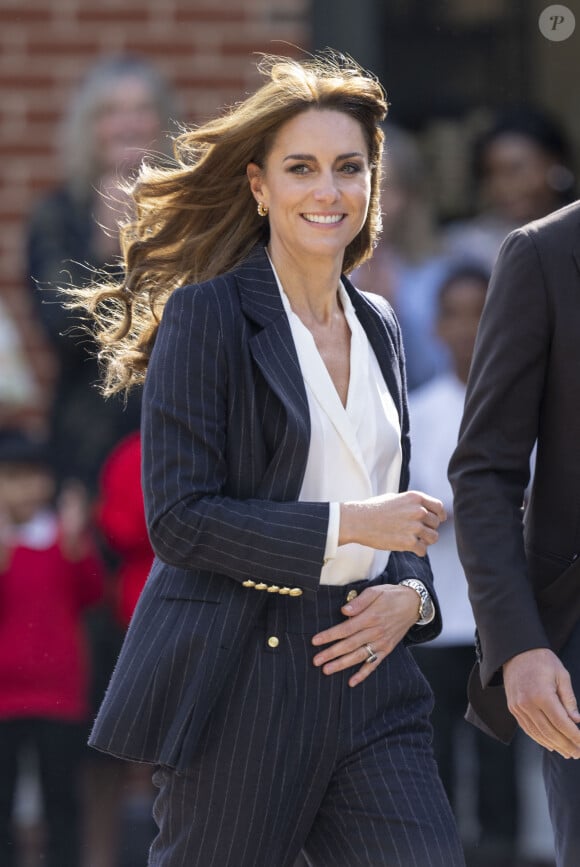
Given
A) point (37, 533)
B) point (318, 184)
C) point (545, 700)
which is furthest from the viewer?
point (37, 533)

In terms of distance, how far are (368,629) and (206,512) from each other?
0.37 m

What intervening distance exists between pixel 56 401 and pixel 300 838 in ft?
9.16

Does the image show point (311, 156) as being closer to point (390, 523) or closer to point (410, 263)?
point (390, 523)


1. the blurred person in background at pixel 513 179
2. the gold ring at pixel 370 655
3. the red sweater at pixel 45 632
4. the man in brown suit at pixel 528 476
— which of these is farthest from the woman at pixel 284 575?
the blurred person in background at pixel 513 179

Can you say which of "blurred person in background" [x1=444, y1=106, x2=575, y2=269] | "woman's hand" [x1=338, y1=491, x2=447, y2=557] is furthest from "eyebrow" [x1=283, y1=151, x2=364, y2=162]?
"blurred person in background" [x1=444, y1=106, x2=575, y2=269]

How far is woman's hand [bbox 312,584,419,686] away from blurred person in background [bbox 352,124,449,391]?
2231mm

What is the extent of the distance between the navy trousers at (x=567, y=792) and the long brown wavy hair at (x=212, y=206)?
3.13ft

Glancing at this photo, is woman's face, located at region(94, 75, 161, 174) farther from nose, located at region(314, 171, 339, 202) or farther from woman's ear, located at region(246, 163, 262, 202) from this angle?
nose, located at region(314, 171, 339, 202)

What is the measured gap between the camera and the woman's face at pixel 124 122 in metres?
5.45

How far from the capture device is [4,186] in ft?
20.5

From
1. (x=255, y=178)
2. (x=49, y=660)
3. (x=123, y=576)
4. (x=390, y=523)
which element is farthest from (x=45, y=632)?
(x=390, y=523)

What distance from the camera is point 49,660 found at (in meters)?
5.16

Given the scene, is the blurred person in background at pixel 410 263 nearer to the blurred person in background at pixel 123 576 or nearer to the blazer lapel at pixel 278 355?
the blurred person in background at pixel 123 576

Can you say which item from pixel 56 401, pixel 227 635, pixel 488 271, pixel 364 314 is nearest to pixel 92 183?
pixel 56 401
